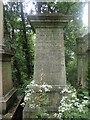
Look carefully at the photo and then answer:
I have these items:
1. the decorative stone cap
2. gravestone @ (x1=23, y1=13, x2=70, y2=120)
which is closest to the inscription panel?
gravestone @ (x1=23, y1=13, x2=70, y2=120)

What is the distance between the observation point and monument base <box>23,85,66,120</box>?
13.0 ft

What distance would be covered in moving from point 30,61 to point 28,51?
36cm

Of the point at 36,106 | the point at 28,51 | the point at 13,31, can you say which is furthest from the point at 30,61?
the point at 36,106

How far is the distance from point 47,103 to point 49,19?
1.47 m

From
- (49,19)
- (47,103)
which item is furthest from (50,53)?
(47,103)

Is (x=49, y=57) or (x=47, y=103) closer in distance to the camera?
(x=47, y=103)

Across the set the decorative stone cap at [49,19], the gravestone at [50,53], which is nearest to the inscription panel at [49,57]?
the gravestone at [50,53]

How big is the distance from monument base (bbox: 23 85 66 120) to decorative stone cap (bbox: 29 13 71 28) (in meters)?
1.13

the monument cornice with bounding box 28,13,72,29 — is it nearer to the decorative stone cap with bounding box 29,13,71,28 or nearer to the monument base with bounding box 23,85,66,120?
the decorative stone cap with bounding box 29,13,71,28

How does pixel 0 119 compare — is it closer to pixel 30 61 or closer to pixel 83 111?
pixel 83 111

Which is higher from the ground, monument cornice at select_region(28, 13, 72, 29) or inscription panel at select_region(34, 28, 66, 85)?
monument cornice at select_region(28, 13, 72, 29)

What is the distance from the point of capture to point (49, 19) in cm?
434

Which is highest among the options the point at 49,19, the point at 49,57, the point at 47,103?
the point at 49,19

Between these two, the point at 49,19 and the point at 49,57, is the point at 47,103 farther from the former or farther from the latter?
the point at 49,19
